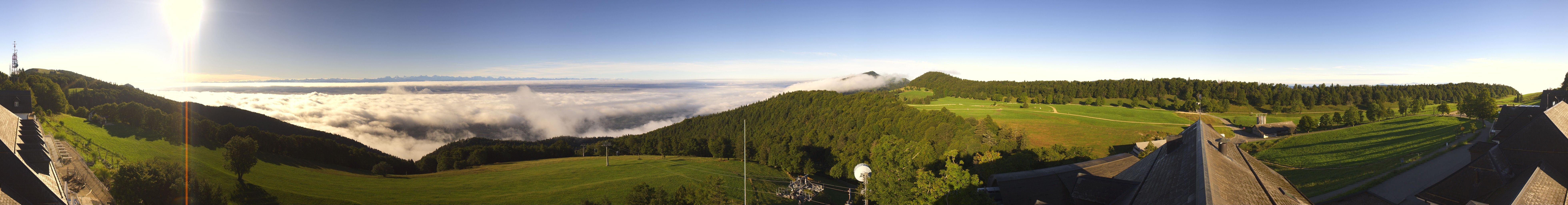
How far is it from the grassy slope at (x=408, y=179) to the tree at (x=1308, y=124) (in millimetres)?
39641

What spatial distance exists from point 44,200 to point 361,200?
7975 millimetres

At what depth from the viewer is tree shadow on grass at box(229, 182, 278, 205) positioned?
1259cm

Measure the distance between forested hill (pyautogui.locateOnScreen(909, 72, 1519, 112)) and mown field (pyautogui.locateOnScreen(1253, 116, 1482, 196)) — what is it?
1563 cm

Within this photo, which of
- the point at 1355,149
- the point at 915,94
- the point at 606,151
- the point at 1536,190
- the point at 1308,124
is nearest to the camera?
the point at 1536,190

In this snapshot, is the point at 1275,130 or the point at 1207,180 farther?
the point at 1275,130

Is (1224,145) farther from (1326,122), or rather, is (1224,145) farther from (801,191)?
(1326,122)

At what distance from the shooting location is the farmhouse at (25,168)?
6668 mm

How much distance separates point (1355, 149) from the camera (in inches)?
928

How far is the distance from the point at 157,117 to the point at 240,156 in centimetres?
206

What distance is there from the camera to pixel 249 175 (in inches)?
527

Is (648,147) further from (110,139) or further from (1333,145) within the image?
(1333,145)

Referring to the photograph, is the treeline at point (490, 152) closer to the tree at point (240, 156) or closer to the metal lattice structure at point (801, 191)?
the tree at point (240, 156)

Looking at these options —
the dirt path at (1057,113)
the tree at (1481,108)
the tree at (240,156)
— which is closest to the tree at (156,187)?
the tree at (240,156)

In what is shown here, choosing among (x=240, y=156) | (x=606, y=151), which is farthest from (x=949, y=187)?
(x=606, y=151)
